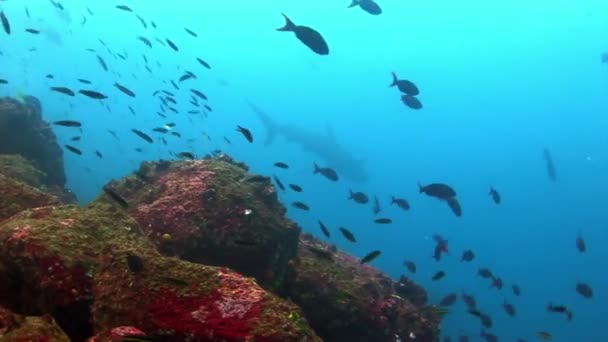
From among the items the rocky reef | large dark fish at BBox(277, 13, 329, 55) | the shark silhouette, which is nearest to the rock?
the rocky reef

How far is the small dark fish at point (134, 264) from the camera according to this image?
16.1ft

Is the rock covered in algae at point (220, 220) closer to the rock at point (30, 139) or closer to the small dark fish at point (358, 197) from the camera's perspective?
the small dark fish at point (358, 197)

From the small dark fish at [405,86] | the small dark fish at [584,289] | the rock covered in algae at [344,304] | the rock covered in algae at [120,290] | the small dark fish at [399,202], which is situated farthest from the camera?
the small dark fish at [584,289]

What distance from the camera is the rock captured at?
15352mm

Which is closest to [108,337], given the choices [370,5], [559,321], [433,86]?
[370,5]

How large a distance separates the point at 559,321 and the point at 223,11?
254ft

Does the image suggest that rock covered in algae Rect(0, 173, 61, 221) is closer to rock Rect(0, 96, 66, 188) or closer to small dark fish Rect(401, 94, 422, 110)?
rock Rect(0, 96, 66, 188)

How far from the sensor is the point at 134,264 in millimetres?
4910

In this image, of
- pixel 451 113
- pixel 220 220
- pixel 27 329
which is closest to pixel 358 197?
pixel 220 220

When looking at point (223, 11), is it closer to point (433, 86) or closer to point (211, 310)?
point (433, 86)

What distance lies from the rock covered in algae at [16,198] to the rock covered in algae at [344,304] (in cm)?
434

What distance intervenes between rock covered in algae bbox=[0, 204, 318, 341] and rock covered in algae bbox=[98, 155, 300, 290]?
2.40 metres

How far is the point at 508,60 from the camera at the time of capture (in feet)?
316

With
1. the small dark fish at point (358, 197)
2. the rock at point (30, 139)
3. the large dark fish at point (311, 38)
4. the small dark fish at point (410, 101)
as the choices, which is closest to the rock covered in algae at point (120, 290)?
the large dark fish at point (311, 38)
